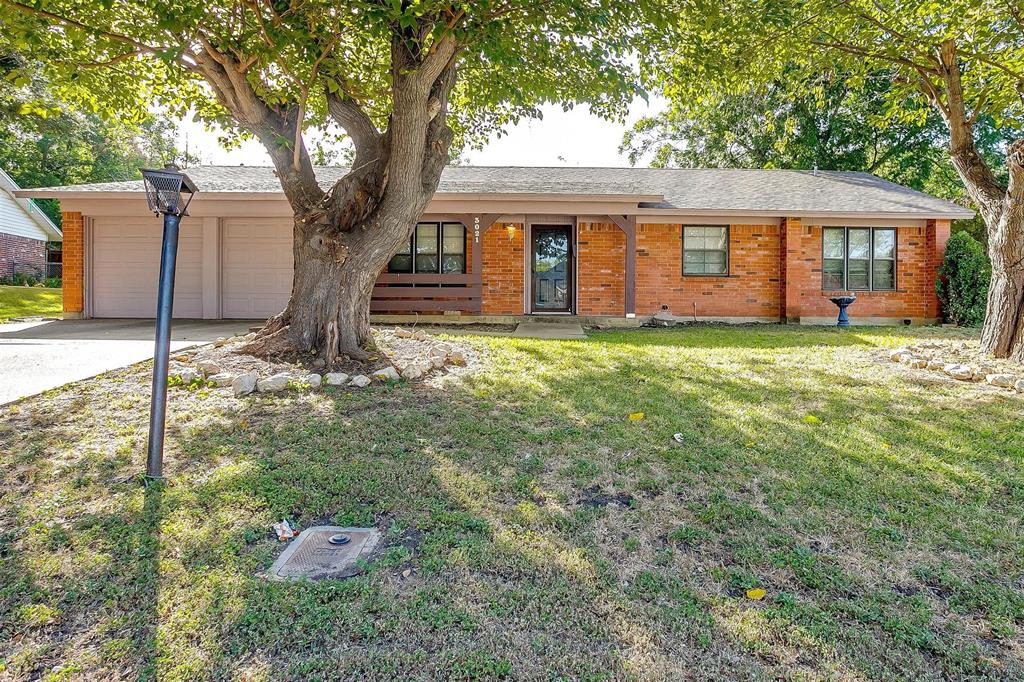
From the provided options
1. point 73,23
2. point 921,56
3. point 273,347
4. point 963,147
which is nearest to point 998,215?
point 963,147

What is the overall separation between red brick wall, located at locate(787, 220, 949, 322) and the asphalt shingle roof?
64cm

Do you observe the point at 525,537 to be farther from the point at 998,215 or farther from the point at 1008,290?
the point at 998,215

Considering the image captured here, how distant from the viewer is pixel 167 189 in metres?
3.31

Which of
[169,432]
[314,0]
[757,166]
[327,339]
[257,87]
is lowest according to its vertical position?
[169,432]

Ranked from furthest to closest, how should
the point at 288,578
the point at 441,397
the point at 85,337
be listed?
1. the point at 85,337
2. the point at 441,397
3. the point at 288,578

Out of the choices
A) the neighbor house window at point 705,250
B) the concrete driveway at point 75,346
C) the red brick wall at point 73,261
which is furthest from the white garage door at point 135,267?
the neighbor house window at point 705,250

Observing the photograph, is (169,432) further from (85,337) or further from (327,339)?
(85,337)

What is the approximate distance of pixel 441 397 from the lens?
198 inches

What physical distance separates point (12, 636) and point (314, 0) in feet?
18.7

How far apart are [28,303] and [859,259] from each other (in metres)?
21.6

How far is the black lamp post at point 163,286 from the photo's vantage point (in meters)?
3.24

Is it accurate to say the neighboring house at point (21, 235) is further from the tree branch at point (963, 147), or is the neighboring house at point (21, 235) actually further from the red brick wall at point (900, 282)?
the tree branch at point (963, 147)

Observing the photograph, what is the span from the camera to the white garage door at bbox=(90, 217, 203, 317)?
11805mm

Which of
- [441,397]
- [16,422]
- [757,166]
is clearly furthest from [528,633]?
[757,166]
